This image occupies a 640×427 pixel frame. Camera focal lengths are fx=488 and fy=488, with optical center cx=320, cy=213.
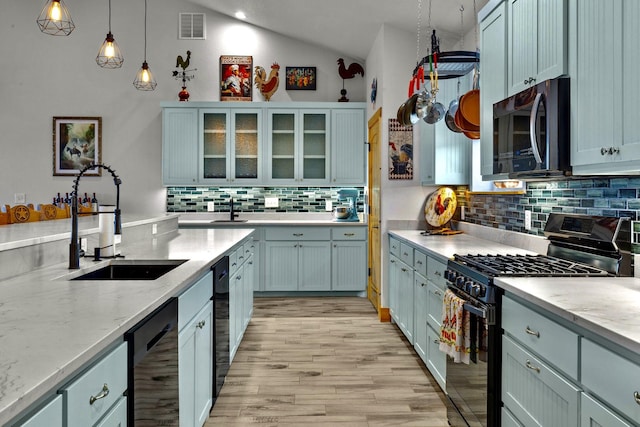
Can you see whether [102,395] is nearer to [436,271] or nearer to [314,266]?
[436,271]

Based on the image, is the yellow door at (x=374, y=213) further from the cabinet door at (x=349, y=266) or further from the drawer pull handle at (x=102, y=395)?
the drawer pull handle at (x=102, y=395)

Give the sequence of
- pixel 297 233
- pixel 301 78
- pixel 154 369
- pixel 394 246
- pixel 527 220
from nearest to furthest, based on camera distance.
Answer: pixel 154 369 → pixel 527 220 → pixel 394 246 → pixel 297 233 → pixel 301 78

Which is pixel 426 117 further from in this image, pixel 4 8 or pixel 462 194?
pixel 4 8

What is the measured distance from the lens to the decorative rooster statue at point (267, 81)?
6.06 m

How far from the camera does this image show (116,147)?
6.24m

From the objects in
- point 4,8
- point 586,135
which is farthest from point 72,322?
point 4,8

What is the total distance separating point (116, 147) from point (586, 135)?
223 inches

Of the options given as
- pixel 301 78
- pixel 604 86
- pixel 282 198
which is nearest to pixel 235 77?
pixel 301 78

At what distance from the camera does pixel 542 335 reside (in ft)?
5.56

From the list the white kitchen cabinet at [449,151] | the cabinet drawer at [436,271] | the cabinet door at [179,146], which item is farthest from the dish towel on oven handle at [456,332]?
the cabinet door at [179,146]

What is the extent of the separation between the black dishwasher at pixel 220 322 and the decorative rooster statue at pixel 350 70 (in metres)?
3.83

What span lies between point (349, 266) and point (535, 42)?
150 inches

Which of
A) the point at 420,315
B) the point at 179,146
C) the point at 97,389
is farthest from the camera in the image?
the point at 179,146

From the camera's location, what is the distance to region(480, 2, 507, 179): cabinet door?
9.11 feet
